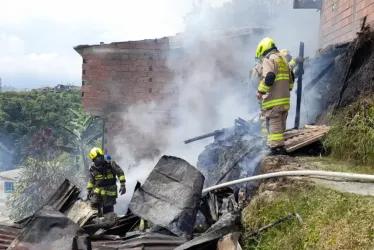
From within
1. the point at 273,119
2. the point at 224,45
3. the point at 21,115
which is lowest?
the point at 21,115

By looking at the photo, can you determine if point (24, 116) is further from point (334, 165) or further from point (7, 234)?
point (334, 165)

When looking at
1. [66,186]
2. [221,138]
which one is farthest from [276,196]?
[221,138]

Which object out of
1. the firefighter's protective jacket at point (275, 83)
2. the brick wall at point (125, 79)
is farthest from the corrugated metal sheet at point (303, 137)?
the brick wall at point (125, 79)

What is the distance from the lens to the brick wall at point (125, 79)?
41.8 feet

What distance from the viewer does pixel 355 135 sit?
4656 mm

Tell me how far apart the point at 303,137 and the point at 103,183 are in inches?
172

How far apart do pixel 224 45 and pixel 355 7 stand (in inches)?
218

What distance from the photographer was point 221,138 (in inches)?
314

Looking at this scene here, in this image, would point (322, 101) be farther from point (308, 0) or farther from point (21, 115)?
point (21, 115)

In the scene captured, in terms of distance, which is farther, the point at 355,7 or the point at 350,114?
the point at 355,7

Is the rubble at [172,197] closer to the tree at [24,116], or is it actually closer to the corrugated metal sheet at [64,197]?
the corrugated metal sheet at [64,197]

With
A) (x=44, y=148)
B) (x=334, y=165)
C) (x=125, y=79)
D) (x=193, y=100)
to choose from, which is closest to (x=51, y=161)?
(x=44, y=148)

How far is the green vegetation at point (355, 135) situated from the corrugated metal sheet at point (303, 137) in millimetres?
280

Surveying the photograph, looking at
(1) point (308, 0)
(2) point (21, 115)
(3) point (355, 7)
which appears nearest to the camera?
(3) point (355, 7)
